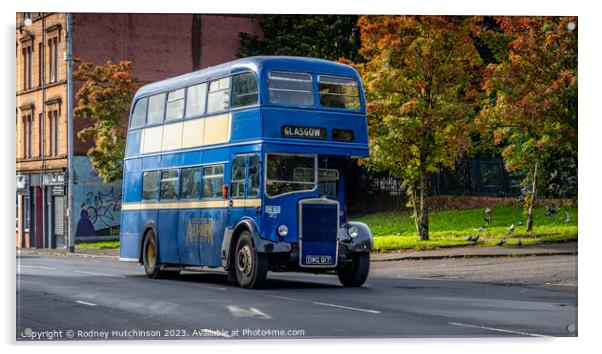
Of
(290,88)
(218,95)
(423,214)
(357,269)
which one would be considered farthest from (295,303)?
(423,214)

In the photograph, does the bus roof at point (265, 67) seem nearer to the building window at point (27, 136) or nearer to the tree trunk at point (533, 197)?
the tree trunk at point (533, 197)

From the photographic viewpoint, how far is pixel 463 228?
29422 mm

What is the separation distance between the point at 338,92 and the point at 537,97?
341 centimetres

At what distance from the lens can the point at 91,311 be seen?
67.2 feet

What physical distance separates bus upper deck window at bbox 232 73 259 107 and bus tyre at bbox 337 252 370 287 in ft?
11.1

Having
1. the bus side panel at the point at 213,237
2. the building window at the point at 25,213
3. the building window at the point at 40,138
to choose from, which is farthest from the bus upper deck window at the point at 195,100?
the building window at the point at 25,213

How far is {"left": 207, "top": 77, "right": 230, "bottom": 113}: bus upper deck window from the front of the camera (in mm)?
24375

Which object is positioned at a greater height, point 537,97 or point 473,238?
point 537,97

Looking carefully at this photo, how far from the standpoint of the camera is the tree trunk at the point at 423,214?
103 feet

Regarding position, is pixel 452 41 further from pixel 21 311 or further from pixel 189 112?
pixel 21 311

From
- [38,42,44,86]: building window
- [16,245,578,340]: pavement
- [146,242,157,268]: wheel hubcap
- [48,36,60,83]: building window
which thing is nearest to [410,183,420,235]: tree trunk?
[16,245,578,340]: pavement

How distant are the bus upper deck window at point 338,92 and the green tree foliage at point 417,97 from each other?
22.8 feet

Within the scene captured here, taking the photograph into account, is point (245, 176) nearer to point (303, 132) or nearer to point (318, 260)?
point (303, 132)

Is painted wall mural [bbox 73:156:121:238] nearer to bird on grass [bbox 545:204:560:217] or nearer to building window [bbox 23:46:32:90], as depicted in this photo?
building window [bbox 23:46:32:90]
